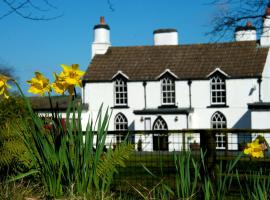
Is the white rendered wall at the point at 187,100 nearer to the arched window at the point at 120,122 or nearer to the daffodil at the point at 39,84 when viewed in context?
the arched window at the point at 120,122

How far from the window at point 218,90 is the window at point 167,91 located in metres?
2.90

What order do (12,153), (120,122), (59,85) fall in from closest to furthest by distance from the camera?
(59,85) → (12,153) → (120,122)

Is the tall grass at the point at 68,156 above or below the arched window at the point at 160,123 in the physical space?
below

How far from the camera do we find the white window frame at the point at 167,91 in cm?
4056

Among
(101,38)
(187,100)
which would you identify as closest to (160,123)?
(187,100)

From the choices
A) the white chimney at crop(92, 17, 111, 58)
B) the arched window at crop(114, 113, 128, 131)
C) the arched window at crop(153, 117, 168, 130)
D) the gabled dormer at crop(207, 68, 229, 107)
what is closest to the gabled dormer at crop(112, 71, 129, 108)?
the arched window at crop(114, 113, 128, 131)

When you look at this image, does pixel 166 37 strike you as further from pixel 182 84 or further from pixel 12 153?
pixel 12 153

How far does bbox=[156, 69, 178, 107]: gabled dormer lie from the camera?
133 feet

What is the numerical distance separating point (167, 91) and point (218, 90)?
3734 mm

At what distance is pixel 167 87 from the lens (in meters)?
40.8

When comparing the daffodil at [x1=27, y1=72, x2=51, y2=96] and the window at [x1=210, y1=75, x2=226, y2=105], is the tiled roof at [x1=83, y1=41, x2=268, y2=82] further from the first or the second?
the daffodil at [x1=27, y1=72, x2=51, y2=96]

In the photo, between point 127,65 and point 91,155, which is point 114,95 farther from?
point 91,155

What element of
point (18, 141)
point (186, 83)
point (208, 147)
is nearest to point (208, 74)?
point (186, 83)

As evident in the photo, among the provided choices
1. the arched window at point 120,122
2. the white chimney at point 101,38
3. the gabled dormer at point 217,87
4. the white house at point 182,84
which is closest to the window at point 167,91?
the white house at point 182,84
